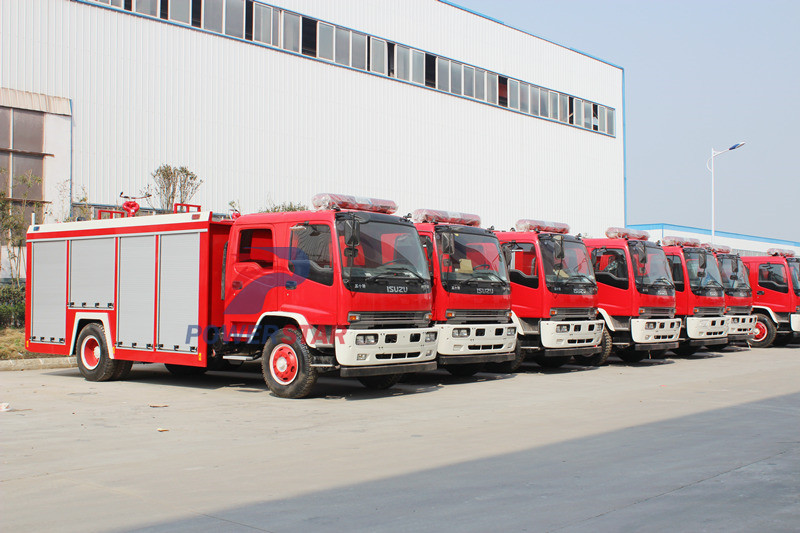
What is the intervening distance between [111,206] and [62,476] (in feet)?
61.0

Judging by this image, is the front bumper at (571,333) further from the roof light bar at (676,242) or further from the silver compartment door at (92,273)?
the silver compartment door at (92,273)

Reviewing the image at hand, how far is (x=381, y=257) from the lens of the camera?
37.6 ft

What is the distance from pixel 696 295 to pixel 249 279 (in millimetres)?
11682

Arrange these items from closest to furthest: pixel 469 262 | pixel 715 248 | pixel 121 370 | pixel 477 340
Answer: pixel 477 340
pixel 469 262
pixel 121 370
pixel 715 248

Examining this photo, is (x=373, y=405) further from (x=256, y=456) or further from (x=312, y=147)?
(x=312, y=147)

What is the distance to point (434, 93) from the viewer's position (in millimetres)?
34406

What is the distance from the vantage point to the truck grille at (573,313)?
48.7ft

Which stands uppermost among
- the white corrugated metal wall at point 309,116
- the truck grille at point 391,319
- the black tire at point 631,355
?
the white corrugated metal wall at point 309,116

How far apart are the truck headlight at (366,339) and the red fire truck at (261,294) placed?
20 mm

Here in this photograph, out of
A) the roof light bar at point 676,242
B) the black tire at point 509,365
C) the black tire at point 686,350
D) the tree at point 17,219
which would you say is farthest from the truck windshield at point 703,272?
the tree at point 17,219

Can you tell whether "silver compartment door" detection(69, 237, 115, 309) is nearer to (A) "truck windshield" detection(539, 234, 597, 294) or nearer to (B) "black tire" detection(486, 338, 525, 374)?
(B) "black tire" detection(486, 338, 525, 374)

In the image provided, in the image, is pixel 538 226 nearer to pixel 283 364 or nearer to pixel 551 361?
pixel 551 361

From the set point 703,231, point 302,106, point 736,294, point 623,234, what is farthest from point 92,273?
point 703,231

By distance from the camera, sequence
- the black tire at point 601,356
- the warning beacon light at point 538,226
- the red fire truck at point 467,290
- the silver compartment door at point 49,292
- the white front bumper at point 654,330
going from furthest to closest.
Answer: the black tire at point 601,356 → the white front bumper at point 654,330 → the warning beacon light at point 538,226 → the silver compartment door at point 49,292 → the red fire truck at point 467,290
